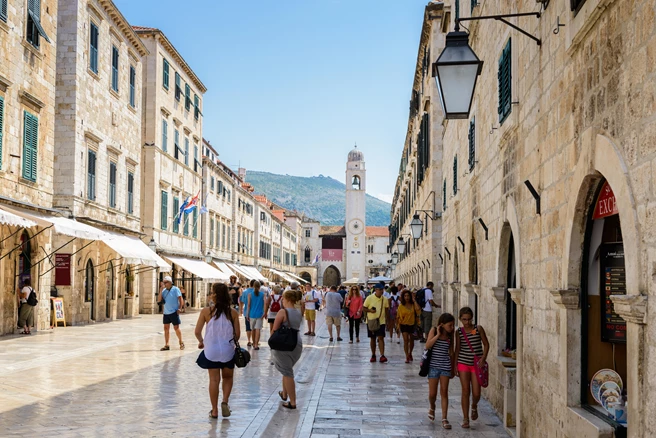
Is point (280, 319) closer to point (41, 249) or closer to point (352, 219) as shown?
point (41, 249)

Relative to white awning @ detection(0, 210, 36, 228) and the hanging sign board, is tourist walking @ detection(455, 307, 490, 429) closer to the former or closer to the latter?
white awning @ detection(0, 210, 36, 228)

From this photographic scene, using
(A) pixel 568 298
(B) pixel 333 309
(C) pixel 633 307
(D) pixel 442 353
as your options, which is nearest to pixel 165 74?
(B) pixel 333 309

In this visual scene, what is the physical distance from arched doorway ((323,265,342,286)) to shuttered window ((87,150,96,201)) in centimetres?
7977

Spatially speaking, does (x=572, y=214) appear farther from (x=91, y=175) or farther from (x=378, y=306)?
(x=91, y=175)

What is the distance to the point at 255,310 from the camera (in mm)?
17422

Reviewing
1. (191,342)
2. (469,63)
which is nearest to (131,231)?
(191,342)

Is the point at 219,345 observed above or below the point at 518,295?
below

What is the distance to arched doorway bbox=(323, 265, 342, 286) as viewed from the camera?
105 metres

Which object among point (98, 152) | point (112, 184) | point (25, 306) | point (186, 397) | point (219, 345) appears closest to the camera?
point (219, 345)

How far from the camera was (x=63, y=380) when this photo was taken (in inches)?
460

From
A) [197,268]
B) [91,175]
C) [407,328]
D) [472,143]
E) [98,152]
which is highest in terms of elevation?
[98,152]

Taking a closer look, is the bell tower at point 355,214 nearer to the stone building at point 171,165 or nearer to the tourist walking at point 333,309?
the stone building at point 171,165

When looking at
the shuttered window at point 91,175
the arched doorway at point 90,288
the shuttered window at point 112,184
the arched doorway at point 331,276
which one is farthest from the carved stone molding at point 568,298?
the arched doorway at point 331,276

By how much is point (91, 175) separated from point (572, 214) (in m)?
21.8
